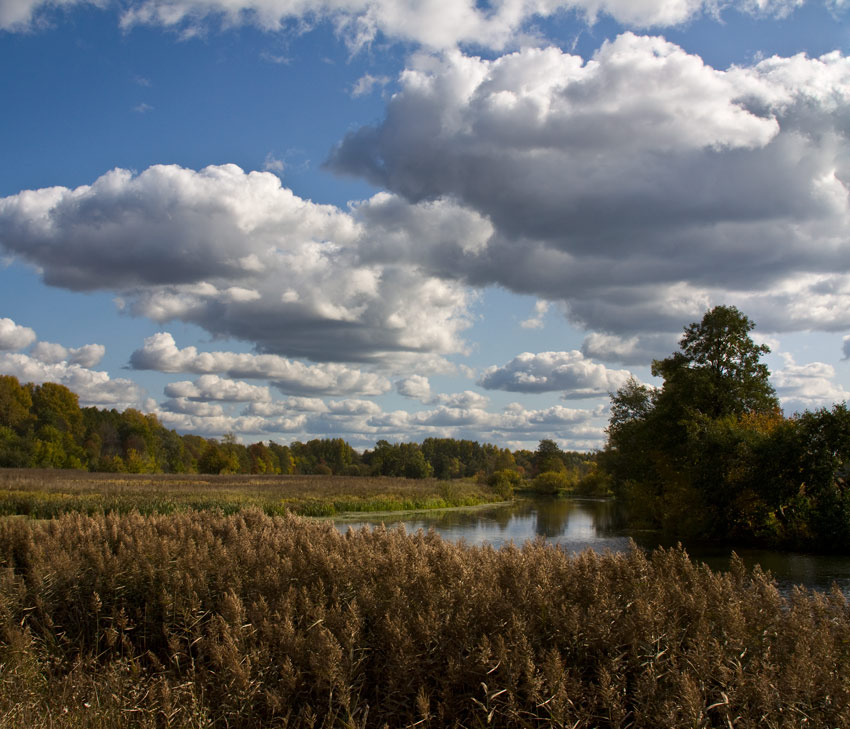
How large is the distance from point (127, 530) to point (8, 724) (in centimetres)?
662

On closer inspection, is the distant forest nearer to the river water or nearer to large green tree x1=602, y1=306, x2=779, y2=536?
the river water

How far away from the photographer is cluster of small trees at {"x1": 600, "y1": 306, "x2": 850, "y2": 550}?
25.7 meters

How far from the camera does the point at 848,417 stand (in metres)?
25.5

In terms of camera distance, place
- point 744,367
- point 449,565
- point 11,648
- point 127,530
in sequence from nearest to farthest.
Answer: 1. point 11,648
2. point 449,565
3. point 127,530
4. point 744,367

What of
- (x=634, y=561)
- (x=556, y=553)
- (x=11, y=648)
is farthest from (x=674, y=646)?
(x=11, y=648)

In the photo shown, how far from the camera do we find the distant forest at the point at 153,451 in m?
91.9

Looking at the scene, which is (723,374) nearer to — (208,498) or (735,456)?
(735,456)

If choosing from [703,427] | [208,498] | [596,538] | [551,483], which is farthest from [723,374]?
[551,483]

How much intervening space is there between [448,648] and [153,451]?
120 meters

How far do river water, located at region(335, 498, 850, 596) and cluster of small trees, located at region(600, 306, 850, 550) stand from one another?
6.06ft

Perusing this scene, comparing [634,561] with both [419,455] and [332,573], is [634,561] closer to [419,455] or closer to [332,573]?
[332,573]

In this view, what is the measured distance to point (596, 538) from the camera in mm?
30250

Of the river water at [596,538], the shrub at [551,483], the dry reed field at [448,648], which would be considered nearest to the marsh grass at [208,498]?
the river water at [596,538]

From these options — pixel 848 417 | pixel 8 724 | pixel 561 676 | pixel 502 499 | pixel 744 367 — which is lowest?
pixel 502 499
